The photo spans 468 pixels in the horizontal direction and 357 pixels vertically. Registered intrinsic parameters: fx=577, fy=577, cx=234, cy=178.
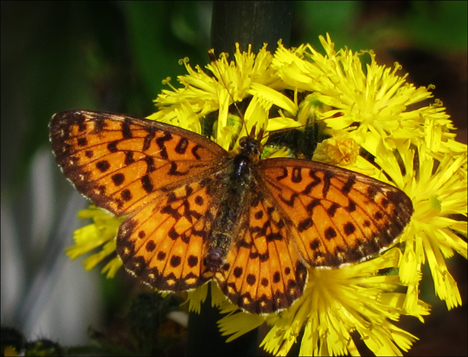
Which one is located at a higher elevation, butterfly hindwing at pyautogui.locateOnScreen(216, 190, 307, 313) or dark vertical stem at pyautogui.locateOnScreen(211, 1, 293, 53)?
dark vertical stem at pyautogui.locateOnScreen(211, 1, 293, 53)

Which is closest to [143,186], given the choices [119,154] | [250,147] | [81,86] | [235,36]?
[119,154]

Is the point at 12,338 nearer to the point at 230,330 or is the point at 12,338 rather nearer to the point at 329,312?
the point at 230,330

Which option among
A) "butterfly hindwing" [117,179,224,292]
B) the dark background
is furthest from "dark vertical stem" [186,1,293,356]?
the dark background

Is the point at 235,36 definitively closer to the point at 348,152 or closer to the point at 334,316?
the point at 348,152

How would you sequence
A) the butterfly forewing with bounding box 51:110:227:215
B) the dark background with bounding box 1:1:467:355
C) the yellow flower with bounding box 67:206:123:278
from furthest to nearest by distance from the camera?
the dark background with bounding box 1:1:467:355 → the yellow flower with bounding box 67:206:123:278 → the butterfly forewing with bounding box 51:110:227:215

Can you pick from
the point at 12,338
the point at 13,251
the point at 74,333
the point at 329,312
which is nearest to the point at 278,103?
the point at 329,312

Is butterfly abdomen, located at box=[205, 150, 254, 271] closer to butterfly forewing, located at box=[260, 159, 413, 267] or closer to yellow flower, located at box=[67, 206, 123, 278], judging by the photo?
butterfly forewing, located at box=[260, 159, 413, 267]
